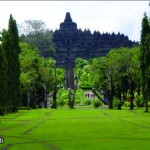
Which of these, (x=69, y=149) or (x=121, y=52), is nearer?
(x=69, y=149)

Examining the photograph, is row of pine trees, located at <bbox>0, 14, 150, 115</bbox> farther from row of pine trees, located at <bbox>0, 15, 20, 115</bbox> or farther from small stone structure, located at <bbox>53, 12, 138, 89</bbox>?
small stone structure, located at <bbox>53, 12, 138, 89</bbox>

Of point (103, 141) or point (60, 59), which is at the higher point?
point (60, 59)

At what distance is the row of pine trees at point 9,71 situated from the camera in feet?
155

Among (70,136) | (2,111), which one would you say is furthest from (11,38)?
(70,136)

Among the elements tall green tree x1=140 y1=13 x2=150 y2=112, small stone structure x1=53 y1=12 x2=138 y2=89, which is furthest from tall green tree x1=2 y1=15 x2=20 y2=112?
small stone structure x1=53 y1=12 x2=138 y2=89

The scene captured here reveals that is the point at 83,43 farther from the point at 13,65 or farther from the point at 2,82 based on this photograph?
the point at 2,82

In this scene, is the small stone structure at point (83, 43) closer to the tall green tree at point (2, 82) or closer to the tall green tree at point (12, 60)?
the tall green tree at point (12, 60)

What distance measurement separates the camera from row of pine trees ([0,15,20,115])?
47.3 m

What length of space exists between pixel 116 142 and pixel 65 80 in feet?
338

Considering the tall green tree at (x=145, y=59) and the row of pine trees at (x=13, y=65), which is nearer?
the row of pine trees at (x=13, y=65)

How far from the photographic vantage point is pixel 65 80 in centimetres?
12375

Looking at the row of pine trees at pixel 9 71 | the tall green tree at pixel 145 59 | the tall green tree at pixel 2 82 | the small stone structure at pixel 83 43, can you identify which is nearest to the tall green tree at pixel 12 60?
the row of pine trees at pixel 9 71

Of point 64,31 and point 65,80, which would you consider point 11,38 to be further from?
point 64,31

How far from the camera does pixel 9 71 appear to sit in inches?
2125
